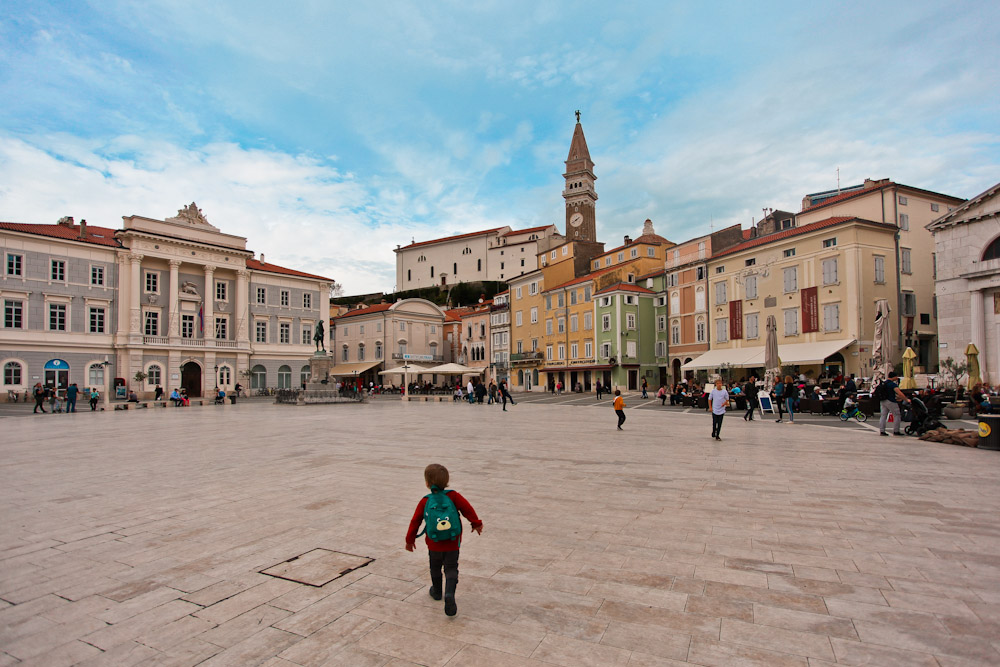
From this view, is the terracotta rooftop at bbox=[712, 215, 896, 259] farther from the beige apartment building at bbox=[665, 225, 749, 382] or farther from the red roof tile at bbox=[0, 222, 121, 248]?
the red roof tile at bbox=[0, 222, 121, 248]

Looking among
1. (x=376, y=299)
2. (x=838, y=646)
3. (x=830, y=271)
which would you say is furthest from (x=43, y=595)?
(x=376, y=299)

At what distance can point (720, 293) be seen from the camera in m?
39.6

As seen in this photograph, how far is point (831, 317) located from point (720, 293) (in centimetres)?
880

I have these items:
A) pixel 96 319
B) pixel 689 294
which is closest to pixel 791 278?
pixel 689 294

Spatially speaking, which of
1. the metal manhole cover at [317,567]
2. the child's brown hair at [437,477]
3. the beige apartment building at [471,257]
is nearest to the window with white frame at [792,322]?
the metal manhole cover at [317,567]

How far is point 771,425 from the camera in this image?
54.4 feet

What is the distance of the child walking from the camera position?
3598 millimetres

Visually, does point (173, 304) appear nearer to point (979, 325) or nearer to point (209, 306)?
point (209, 306)

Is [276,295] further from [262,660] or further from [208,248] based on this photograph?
[262,660]

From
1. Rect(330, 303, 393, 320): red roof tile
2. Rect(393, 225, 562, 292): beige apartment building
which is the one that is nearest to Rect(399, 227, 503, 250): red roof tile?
Rect(393, 225, 562, 292): beige apartment building

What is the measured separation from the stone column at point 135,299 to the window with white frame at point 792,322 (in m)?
44.8

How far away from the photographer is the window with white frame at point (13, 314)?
3553 cm

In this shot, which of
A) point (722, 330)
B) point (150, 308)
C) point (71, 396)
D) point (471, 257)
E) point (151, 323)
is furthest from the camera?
point (471, 257)

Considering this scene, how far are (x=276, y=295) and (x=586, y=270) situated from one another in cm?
2920
